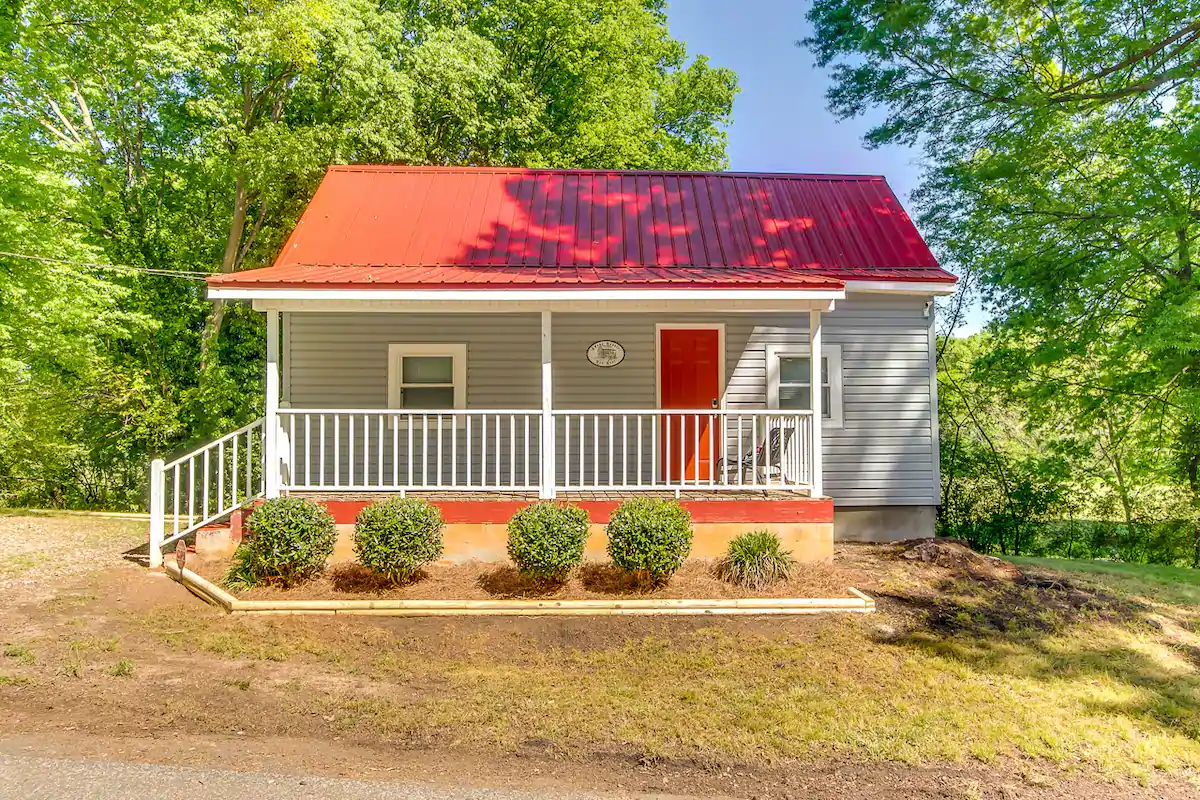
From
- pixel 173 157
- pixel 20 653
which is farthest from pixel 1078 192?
pixel 173 157

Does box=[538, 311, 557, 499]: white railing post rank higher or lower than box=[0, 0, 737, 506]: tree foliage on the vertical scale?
lower

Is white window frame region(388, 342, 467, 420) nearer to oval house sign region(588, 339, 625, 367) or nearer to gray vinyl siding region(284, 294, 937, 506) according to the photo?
gray vinyl siding region(284, 294, 937, 506)

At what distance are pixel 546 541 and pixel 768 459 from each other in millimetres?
2820

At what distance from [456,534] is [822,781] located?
4781 millimetres

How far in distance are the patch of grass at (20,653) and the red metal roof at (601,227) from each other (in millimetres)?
4442

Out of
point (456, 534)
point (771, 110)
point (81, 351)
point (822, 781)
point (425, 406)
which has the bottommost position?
point (822, 781)

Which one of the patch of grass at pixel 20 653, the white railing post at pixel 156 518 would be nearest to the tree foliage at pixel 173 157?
the white railing post at pixel 156 518

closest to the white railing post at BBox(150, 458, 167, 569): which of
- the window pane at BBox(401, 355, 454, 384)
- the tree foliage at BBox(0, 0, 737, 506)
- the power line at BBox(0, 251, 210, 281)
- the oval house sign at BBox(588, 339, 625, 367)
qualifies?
the window pane at BBox(401, 355, 454, 384)

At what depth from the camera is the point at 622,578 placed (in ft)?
24.2

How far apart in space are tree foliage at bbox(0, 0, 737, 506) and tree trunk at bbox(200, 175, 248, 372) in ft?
0.17

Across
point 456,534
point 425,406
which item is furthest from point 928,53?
point 456,534

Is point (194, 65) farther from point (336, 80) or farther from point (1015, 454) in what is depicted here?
point (1015, 454)

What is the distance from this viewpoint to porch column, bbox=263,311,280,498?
803 centimetres

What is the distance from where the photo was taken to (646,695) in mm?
5113
